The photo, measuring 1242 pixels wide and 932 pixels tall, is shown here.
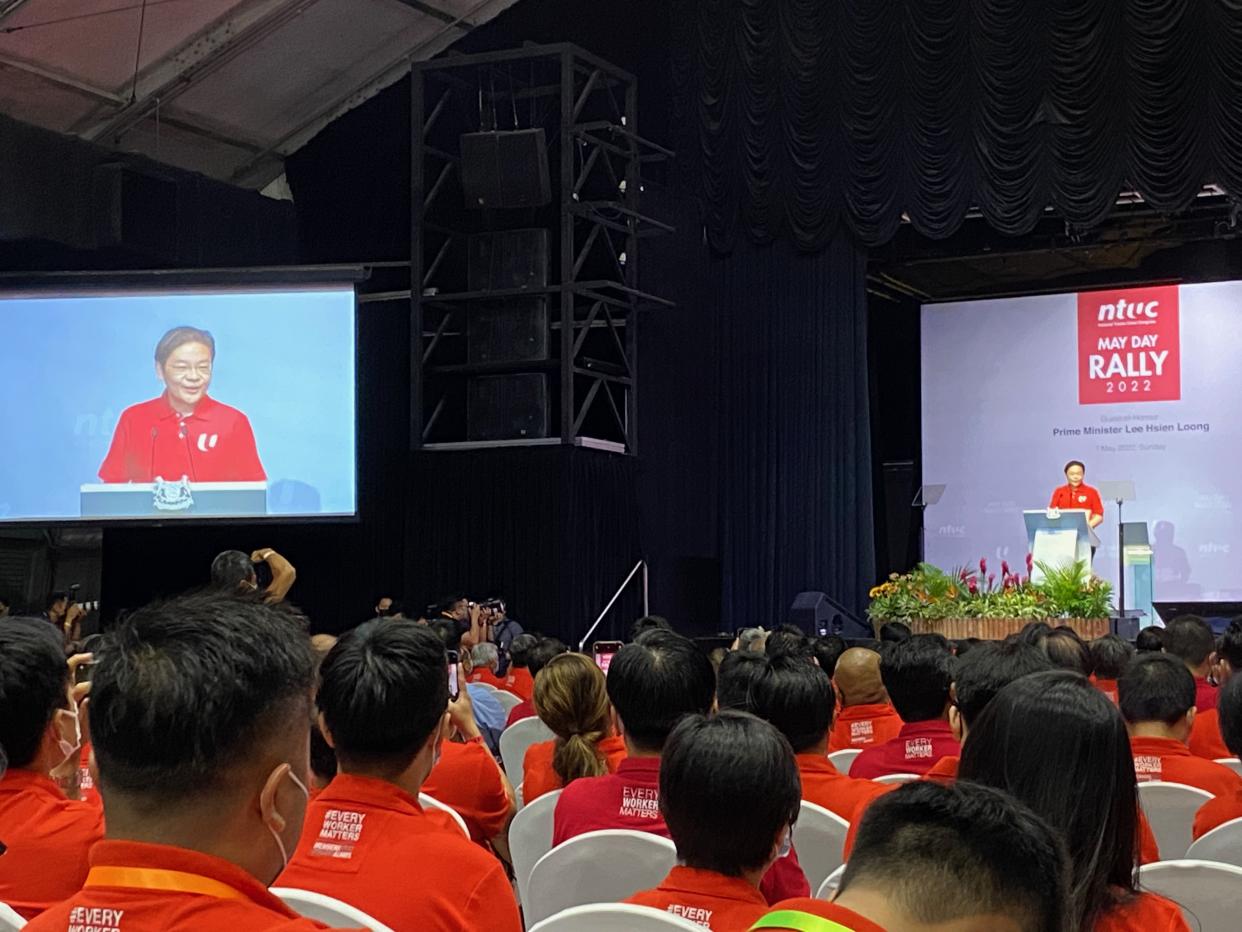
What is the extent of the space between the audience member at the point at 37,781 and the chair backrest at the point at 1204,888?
1.59 m

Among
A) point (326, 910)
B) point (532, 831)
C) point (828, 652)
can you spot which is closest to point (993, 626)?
point (828, 652)

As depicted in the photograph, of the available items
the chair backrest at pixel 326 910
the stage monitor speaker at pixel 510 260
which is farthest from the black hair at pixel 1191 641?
→ the stage monitor speaker at pixel 510 260

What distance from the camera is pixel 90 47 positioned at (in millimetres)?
10789

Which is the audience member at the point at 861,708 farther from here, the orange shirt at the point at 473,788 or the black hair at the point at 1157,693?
the orange shirt at the point at 473,788

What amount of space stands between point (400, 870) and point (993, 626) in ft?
23.7

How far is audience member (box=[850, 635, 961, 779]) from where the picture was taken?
3.57 metres

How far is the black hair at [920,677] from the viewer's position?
12.3 feet

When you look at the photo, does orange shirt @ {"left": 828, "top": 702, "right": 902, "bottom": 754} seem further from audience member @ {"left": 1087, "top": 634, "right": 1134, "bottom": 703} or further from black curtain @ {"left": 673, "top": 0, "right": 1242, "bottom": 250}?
black curtain @ {"left": 673, "top": 0, "right": 1242, "bottom": 250}

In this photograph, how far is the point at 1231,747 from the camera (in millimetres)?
3027

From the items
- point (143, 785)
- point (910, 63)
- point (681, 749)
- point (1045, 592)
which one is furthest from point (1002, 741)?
point (910, 63)

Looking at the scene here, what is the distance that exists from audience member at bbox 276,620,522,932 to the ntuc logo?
10.7 meters

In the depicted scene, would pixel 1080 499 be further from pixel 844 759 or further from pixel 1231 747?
pixel 1231 747

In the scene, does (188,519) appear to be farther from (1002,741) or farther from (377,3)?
(1002,741)

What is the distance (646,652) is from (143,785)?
1816mm
